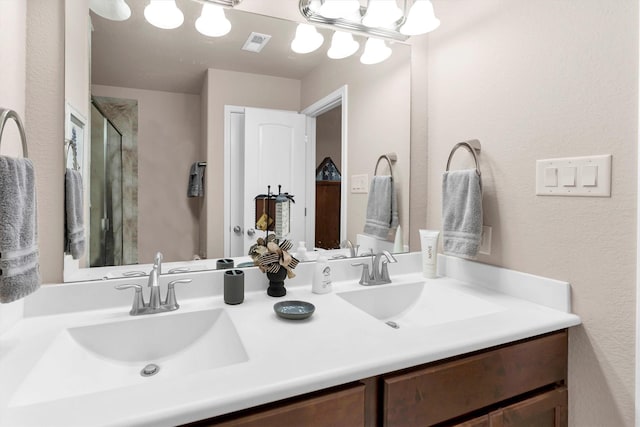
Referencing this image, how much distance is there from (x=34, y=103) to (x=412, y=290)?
4.58ft

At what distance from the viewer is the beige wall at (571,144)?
3.12 ft

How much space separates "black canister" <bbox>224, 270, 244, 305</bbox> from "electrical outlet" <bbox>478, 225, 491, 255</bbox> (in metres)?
0.90

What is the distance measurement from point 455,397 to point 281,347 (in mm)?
452

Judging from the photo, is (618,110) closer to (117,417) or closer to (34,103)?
(117,417)

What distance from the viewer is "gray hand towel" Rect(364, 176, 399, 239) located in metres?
1.61

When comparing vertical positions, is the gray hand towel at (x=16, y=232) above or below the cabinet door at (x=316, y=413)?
above

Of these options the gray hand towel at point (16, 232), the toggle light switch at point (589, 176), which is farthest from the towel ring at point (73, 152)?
the toggle light switch at point (589, 176)

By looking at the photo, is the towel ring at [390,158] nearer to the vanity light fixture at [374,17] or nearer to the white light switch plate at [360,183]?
the white light switch plate at [360,183]

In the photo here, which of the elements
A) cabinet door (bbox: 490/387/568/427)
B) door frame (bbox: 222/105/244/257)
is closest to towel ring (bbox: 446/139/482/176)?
cabinet door (bbox: 490/387/568/427)

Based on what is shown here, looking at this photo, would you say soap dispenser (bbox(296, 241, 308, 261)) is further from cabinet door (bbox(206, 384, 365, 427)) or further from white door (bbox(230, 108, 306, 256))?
cabinet door (bbox(206, 384, 365, 427))

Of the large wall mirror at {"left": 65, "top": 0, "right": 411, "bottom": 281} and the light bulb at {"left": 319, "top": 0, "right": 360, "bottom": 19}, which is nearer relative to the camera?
the large wall mirror at {"left": 65, "top": 0, "right": 411, "bottom": 281}

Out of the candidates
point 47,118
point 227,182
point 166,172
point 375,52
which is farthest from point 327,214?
point 47,118

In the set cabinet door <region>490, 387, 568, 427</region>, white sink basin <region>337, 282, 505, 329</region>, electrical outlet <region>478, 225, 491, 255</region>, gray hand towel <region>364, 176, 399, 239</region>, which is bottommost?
cabinet door <region>490, 387, 568, 427</region>

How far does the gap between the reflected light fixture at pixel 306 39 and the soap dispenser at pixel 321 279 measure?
2.83ft
